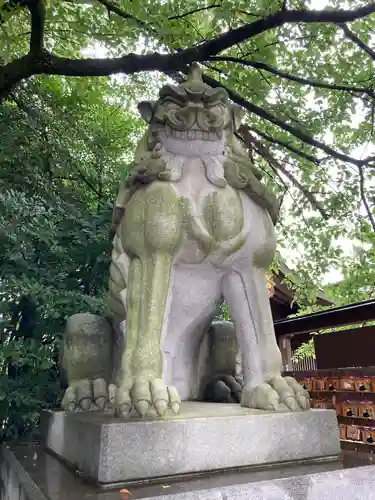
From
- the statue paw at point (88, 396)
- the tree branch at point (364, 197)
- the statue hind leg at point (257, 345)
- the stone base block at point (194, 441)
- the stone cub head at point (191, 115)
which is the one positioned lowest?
the stone base block at point (194, 441)

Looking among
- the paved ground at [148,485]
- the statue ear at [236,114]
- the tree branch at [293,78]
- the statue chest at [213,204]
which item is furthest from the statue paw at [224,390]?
the tree branch at [293,78]

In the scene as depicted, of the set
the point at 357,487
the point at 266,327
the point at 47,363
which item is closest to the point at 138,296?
the point at 266,327

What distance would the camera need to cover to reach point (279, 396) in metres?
1.81

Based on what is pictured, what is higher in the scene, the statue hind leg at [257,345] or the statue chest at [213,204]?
the statue chest at [213,204]

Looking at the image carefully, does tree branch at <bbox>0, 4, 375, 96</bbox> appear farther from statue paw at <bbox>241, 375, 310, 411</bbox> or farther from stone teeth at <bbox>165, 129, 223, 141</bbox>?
statue paw at <bbox>241, 375, 310, 411</bbox>

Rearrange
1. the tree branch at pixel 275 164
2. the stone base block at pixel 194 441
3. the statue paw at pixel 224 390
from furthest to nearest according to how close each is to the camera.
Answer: the tree branch at pixel 275 164 → the statue paw at pixel 224 390 → the stone base block at pixel 194 441

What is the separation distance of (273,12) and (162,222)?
2231 millimetres

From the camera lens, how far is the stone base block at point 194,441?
145 cm

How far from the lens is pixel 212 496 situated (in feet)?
4.19

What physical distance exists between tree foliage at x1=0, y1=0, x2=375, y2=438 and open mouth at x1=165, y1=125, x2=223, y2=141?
1459 mm

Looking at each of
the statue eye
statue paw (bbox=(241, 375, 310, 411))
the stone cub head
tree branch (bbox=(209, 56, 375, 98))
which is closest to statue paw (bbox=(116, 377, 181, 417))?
statue paw (bbox=(241, 375, 310, 411))

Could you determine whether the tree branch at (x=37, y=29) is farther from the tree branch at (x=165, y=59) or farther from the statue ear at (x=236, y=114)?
the statue ear at (x=236, y=114)

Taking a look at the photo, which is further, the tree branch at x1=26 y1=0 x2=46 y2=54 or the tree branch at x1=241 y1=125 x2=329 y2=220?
the tree branch at x1=241 y1=125 x2=329 y2=220

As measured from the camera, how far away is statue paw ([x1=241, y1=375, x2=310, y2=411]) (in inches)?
70.1
